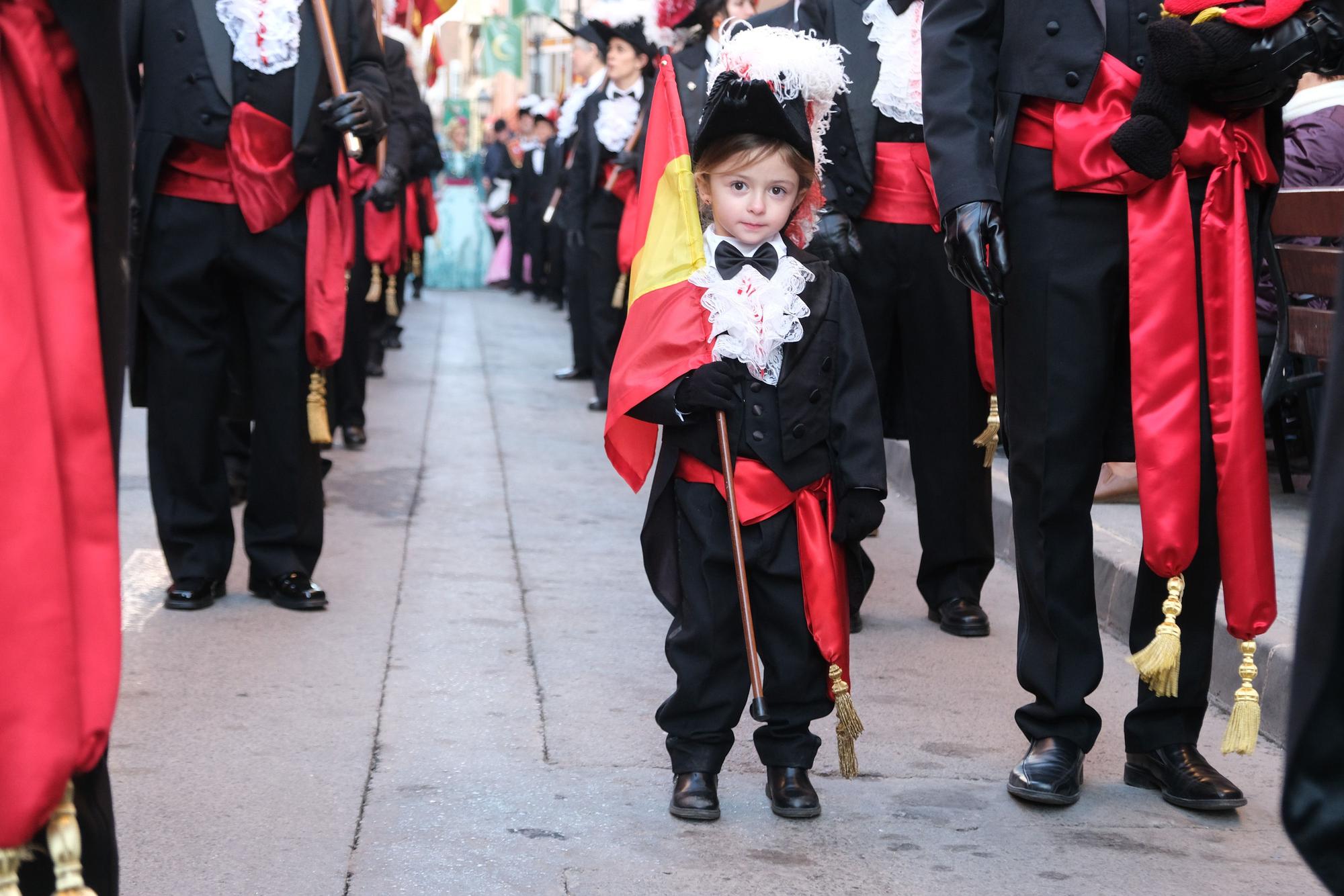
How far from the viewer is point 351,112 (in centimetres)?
518

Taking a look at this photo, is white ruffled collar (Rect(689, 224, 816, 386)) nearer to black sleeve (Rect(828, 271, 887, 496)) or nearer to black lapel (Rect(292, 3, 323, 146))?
black sleeve (Rect(828, 271, 887, 496))

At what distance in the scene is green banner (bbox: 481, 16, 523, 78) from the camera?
100 feet

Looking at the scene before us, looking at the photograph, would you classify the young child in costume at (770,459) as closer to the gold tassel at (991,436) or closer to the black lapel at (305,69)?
the gold tassel at (991,436)

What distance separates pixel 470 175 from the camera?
24.6 meters

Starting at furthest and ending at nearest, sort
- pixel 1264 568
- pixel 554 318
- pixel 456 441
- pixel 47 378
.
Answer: pixel 554 318
pixel 456 441
pixel 1264 568
pixel 47 378

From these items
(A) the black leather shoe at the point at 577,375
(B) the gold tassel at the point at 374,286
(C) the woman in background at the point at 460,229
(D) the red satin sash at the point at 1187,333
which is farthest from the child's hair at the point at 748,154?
(C) the woman in background at the point at 460,229

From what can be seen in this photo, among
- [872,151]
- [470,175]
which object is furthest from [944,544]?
[470,175]

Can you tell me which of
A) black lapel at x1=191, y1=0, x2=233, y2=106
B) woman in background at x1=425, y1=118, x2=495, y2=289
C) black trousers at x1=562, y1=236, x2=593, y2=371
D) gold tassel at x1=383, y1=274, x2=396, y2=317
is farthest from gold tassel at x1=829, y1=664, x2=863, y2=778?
woman in background at x1=425, y1=118, x2=495, y2=289

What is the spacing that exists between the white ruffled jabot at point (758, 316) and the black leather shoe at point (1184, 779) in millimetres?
1206

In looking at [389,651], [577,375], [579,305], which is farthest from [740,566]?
[577,375]

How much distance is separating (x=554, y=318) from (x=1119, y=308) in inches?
630

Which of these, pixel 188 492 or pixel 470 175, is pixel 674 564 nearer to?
pixel 188 492

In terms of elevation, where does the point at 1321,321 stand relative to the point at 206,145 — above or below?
below

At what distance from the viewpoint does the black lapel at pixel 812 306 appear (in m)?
3.61
